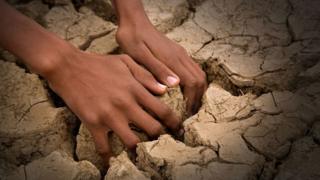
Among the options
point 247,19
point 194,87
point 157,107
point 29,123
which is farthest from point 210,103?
point 29,123

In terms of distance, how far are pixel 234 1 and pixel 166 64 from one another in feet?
1.79

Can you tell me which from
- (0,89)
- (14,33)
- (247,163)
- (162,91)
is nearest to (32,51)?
(14,33)

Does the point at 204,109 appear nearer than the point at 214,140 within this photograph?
No

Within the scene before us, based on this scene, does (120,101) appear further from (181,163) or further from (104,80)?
(181,163)

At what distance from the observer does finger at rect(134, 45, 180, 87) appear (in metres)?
1.57

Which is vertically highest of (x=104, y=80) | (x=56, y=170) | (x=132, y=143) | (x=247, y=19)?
(x=247, y=19)

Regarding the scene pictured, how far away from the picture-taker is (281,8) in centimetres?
190

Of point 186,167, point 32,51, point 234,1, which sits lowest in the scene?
point 186,167

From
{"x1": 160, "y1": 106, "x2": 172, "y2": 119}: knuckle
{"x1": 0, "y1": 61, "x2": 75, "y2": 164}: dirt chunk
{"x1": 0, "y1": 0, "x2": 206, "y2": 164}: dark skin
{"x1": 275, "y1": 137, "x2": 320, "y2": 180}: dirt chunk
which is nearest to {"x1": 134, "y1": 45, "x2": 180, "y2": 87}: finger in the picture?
{"x1": 0, "y1": 0, "x2": 206, "y2": 164}: dark skin

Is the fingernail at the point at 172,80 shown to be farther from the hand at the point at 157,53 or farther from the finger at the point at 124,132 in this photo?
the finger at the point at 124,132

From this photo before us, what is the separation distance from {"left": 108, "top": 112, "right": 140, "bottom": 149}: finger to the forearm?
0.88 feet

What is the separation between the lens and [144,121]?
146 cm

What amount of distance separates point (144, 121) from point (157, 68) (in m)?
0.22

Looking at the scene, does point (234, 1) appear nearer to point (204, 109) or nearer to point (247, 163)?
point (204, 109)
